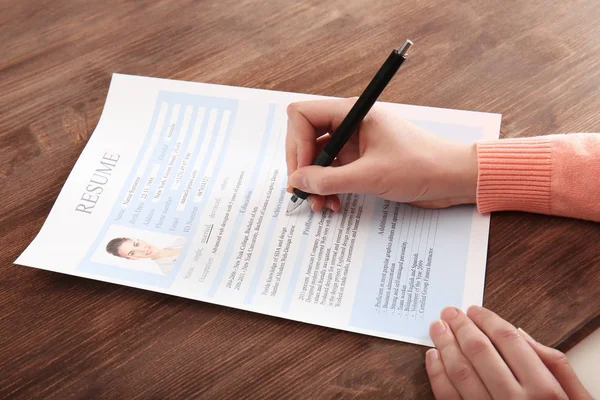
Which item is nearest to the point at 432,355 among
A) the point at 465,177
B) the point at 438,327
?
the point at 438,327

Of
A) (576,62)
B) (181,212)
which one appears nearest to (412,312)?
(181,212)

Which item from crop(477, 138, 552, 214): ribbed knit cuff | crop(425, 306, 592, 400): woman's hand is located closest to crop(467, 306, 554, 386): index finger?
crop(425, 306, 592, 400): woman's hand

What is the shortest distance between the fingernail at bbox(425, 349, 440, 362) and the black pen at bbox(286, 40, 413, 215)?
0.77 feet

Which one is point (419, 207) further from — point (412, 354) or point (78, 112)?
point (78, 112)

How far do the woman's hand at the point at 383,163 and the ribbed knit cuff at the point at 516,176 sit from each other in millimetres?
15

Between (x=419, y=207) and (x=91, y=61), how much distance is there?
545mm

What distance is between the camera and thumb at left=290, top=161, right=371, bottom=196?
0.73 m

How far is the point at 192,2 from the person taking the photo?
1.02 m

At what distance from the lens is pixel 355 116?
721 mm

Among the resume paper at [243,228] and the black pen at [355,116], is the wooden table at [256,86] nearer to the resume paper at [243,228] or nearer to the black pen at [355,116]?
the resume paper at [243,228]

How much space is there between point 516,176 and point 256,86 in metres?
Result: 0.38

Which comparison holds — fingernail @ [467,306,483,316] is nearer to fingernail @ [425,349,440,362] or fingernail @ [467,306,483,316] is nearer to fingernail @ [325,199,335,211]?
fingernail @ [425,349,440,362]

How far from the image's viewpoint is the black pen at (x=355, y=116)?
0.67m

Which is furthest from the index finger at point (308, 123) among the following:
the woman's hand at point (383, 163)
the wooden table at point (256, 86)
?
the wooden table at point (256, 86)
